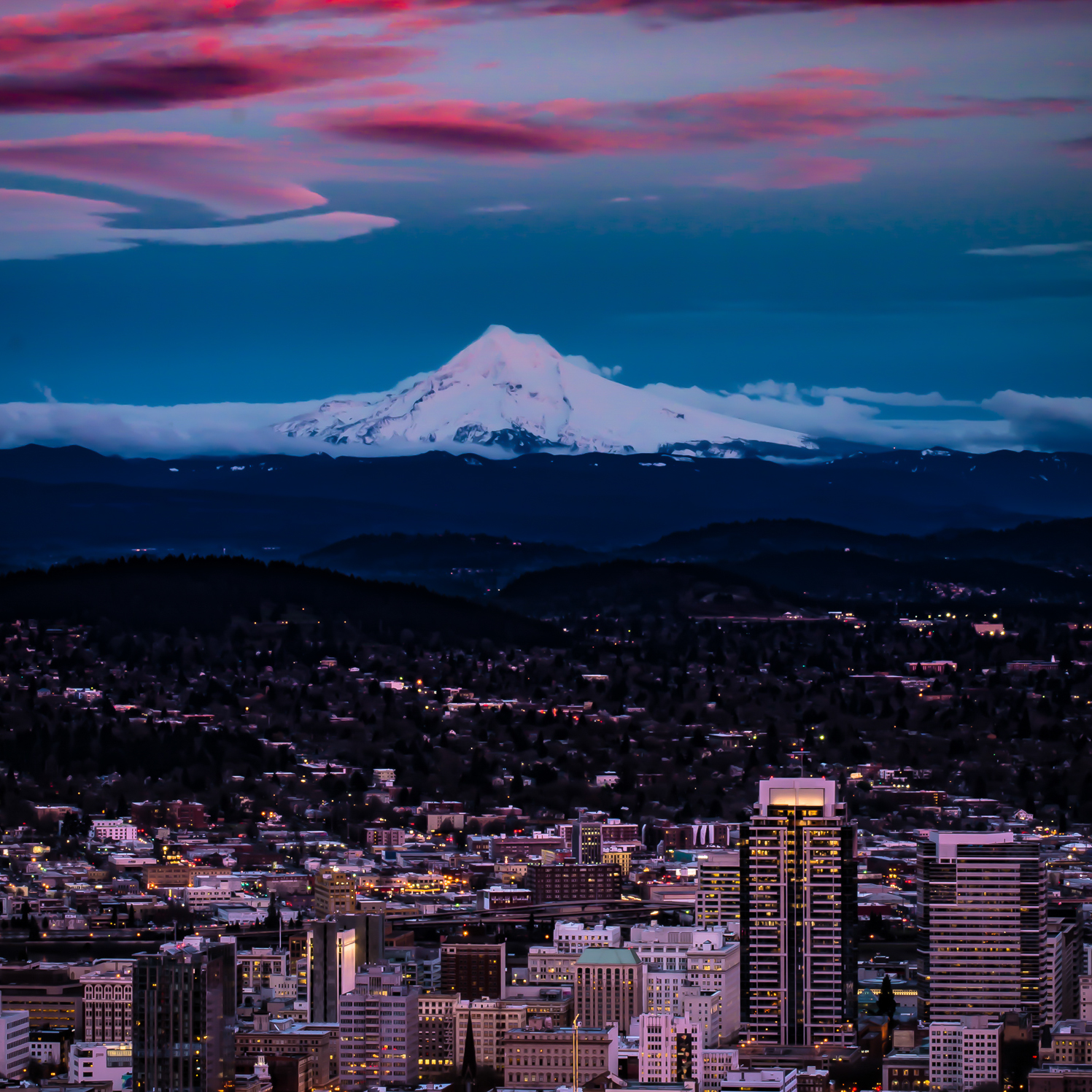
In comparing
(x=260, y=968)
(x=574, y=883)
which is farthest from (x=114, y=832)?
(x=260, y=968)

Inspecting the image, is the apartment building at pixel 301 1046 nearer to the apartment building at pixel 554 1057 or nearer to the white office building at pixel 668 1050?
the apartment building at pixel 554 1057

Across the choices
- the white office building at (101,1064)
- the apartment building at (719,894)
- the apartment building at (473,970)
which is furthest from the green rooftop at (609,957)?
the white office building at (101,1064)

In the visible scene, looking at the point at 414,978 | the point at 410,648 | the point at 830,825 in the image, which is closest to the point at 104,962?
the point at 414,978

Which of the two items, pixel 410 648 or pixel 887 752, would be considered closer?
pixel 887 752

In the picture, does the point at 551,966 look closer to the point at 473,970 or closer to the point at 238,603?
the point at 473,970

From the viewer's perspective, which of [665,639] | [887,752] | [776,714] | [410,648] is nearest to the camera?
[887,752]

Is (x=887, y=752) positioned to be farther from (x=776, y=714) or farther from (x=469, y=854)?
(x=469, y=854)
